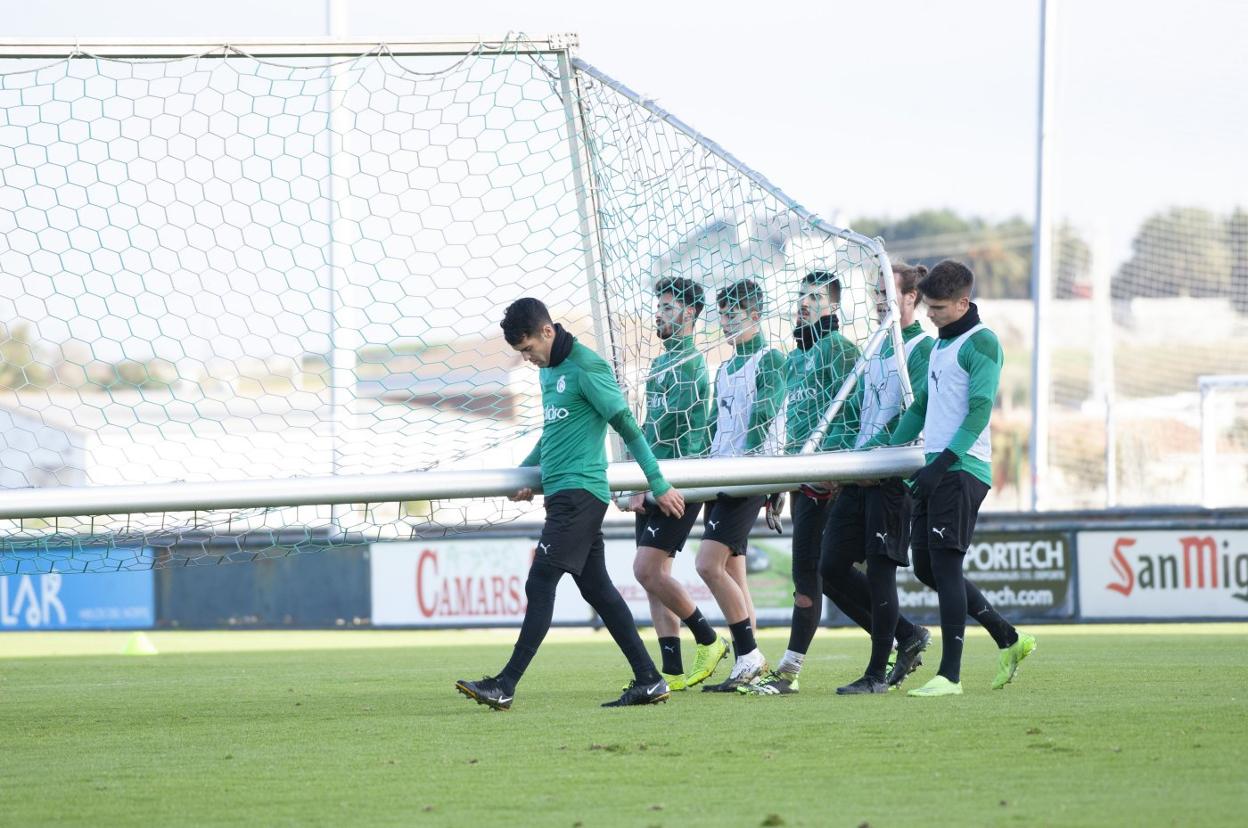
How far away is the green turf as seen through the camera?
5.00m

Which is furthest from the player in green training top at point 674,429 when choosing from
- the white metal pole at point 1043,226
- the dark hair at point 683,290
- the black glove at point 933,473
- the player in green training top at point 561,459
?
the white metal pole at point 1043,226

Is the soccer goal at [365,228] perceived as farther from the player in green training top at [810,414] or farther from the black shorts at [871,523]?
the black shorts at [871,523]

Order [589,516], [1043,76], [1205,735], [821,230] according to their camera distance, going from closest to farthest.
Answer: [1205,735], [589,516], [821,230], [1043,76]

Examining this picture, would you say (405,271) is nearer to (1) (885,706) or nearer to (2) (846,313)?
(2) (846,313)

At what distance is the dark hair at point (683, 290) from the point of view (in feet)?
29.2

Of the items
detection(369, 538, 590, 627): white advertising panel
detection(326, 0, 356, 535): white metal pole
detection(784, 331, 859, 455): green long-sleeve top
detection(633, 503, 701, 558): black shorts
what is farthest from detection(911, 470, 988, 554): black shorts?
detection(369, 538, 590, 627): white advertising panel

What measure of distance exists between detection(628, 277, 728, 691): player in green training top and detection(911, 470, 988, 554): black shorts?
5.38 ft

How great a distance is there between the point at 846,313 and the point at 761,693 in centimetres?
213

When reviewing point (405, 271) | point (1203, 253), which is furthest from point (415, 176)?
point (1203, 253)

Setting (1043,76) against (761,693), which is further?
(1043,76)

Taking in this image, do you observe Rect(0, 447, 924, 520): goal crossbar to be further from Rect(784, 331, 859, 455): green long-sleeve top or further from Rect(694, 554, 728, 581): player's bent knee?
Rect(694, 554, 728, 581): player's bent knee

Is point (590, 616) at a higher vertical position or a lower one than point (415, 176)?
lower

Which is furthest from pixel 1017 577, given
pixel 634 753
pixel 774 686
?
pixel 634 753

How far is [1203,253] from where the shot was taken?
150ft
